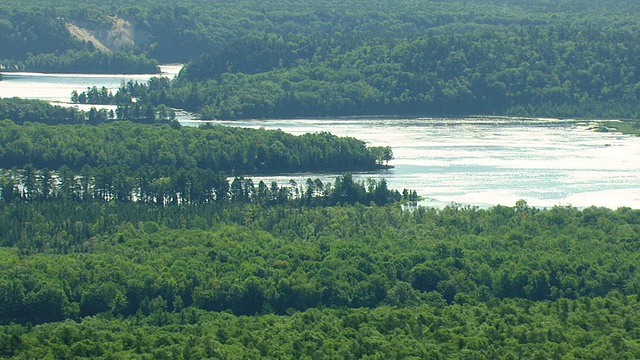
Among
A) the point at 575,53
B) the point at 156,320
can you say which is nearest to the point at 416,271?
the point at 156,320

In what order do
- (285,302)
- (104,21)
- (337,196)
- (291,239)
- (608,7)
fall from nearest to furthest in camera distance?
(285,302) < (291,239) < (337,196) < (104,21) < (608,7)

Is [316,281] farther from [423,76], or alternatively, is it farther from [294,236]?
[423,76]

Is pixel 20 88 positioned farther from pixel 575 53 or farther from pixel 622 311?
pixel 622 311

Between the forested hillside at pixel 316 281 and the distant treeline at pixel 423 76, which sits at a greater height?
the distant treeline at pixel 423 76

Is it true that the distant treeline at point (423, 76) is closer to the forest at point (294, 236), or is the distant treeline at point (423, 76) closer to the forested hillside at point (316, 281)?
the forest at point (294, 236)

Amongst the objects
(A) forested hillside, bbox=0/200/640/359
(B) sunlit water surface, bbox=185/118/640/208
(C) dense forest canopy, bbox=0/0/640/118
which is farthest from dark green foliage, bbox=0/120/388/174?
(C) dense forest canopy, bbox=0/0/640/118

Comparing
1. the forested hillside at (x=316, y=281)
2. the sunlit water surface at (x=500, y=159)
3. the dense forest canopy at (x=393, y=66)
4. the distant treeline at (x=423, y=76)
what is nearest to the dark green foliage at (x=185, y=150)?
the sunlit water surface at (x=500, y=159)

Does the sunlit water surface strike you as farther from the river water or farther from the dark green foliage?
the dark green foliage

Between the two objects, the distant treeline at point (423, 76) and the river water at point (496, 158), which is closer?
the river water at point (496, 158)
